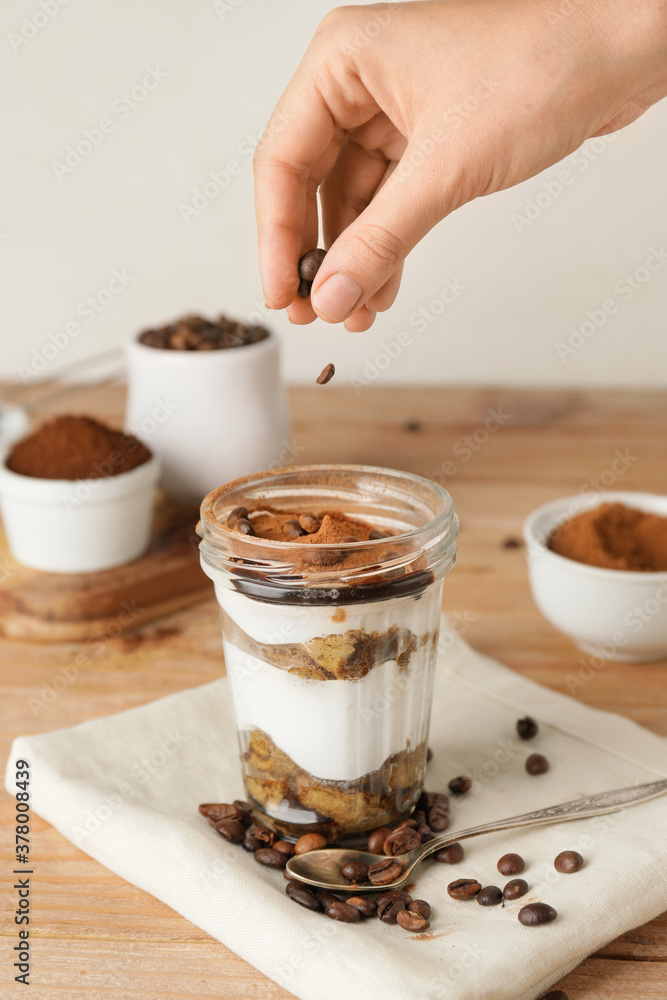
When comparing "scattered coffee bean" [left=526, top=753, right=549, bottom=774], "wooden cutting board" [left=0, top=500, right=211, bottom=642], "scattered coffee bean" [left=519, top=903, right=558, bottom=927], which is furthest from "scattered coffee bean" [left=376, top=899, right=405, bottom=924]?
"wooden cutting board" [left=0, top=500, right=211, bottom=642]

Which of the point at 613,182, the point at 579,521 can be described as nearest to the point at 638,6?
the point at 579,521

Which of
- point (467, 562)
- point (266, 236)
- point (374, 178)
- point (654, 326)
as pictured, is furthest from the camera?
point (654, 326)

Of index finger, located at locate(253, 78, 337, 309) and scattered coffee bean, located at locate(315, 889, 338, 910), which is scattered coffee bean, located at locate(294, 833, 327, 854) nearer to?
scattered coffee bean, located at locate(315, 889, 338, 910)

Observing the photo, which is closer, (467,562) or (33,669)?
(33,669)

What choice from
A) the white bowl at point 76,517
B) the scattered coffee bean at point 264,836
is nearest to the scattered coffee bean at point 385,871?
the scattered coffee bean at point 264,836

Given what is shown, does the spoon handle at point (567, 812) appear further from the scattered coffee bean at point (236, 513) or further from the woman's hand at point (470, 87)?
the woman's hand at point (470, 87)

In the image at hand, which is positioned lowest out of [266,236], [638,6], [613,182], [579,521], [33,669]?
[33,669]

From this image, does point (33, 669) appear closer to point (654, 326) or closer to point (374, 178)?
point (374, 178)

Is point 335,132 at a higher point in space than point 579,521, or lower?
higher
